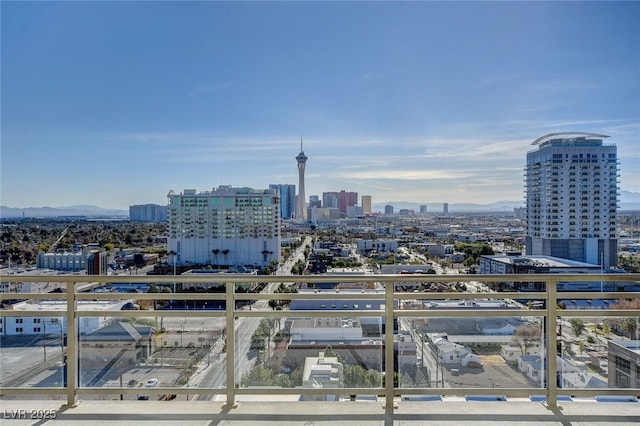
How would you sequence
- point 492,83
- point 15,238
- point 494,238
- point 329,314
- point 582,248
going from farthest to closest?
1. point 494,238
2. point 492,83
3. point 582,248
4. point 15,238
5. point 329,314

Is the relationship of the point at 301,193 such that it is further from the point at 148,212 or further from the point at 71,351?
the point at 71,351

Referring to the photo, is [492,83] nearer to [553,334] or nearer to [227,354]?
[553,334]

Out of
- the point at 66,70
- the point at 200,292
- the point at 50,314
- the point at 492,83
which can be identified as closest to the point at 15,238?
the point at 66,70

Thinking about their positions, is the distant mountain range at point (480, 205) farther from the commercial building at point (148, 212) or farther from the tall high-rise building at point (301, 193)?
the commercial building at point (148, 212)

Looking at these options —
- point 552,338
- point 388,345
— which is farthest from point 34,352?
point 552,338

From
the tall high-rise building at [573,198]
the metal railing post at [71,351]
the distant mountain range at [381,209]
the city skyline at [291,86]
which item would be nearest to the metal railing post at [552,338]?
the metal railing post at [71,351]

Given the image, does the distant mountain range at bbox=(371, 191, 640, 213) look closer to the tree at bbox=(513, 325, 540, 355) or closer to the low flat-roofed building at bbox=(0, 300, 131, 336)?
the tree at bbox=(513, 325, 540, 355)

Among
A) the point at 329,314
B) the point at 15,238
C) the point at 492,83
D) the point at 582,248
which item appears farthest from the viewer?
the point at 492,83
